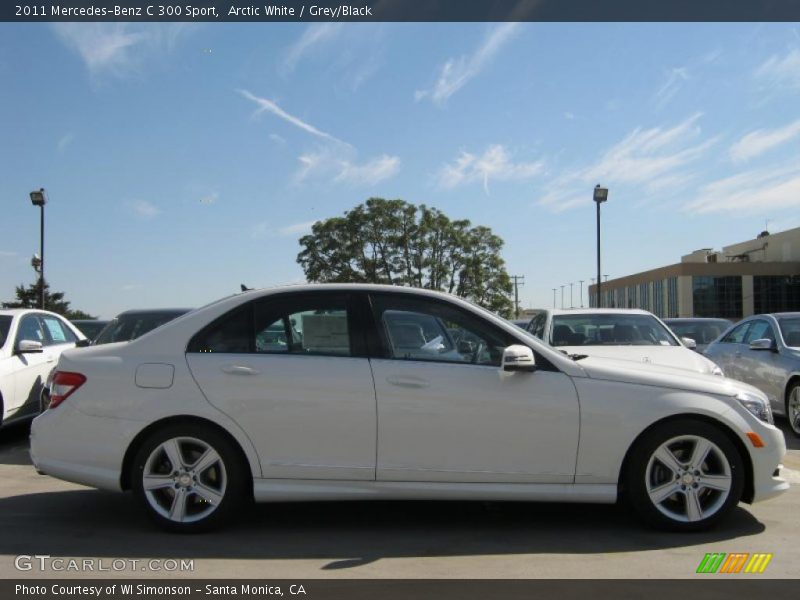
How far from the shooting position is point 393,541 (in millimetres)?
4746

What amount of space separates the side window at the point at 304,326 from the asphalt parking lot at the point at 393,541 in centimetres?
118

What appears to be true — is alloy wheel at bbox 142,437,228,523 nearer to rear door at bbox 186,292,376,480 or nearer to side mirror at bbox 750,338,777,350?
rear door at bbox 186,292,376,480

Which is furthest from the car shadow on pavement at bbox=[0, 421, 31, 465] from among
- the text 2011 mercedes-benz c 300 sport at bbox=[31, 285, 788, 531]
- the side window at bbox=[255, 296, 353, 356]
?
the side window at bbox=[255, 296, 353, 356]

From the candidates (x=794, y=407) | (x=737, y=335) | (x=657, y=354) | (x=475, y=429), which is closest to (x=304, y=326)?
(x=475, y=429)

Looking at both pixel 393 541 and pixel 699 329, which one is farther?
pixel 699 329

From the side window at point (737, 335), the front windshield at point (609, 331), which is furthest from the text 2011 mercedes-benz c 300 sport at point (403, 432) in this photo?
the side window at point (737, 335)

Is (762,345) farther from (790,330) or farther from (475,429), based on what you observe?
(475,429)

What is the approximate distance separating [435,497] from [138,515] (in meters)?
2.11

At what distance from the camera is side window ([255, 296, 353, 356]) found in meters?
5.00

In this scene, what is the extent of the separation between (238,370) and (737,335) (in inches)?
341

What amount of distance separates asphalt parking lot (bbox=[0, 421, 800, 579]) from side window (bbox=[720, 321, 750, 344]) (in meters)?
5.57

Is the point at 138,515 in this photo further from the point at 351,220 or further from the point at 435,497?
the point at 351,220

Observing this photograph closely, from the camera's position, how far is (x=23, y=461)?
24.9ft
